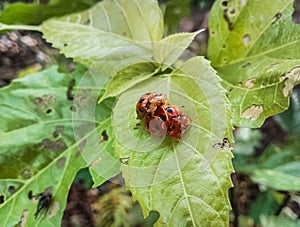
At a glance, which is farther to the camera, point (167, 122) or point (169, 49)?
point (169, 49)

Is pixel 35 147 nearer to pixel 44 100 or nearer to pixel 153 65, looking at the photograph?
pixel 44 100

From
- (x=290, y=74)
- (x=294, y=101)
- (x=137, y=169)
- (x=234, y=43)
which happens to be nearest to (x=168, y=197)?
(x=137, y=169)

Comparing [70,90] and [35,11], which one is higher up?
[35,11]

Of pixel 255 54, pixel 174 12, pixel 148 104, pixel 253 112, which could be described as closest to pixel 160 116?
pixel 148 104

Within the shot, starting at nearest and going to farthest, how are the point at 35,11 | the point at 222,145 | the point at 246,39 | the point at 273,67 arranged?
the point at 222,145 → the point at 273,67 → the point at 246,39 → the point at 35,11

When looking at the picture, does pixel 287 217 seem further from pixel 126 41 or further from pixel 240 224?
pixel 126 41

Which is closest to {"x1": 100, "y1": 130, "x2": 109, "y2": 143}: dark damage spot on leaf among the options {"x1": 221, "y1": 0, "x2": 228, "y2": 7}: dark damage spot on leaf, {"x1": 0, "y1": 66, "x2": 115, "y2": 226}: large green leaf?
{"x1": 0, "y1": 66, "x2": 115, "y2": 226}: large green leaf
